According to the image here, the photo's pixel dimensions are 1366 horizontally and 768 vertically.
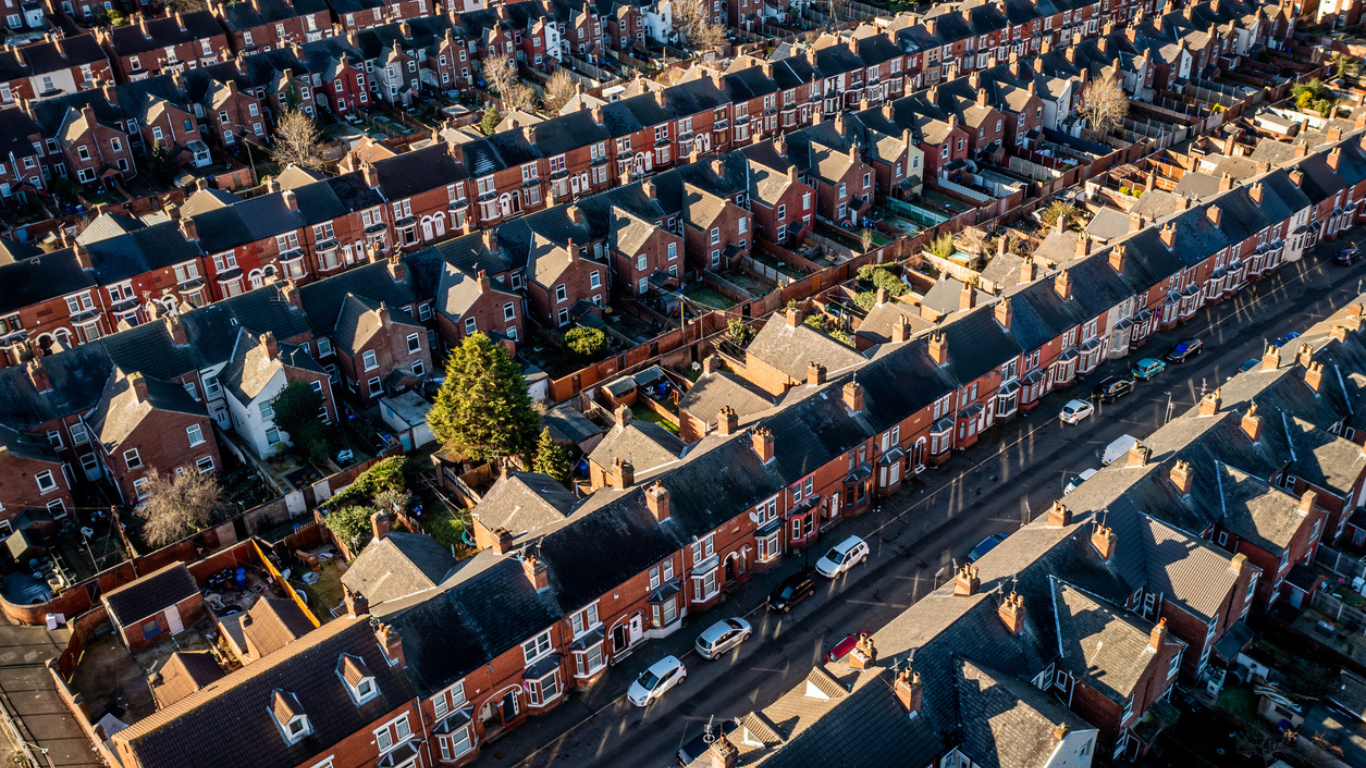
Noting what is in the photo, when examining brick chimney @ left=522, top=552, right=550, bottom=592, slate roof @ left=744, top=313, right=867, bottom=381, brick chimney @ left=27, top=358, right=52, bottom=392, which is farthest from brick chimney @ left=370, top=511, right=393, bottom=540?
A: brick chimney @ left=27, top=358, right=52, bottom=392

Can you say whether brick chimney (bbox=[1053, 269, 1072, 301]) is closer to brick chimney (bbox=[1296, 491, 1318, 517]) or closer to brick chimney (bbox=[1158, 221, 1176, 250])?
brick chimney (bbox=[1158, 221, 1176, 250])

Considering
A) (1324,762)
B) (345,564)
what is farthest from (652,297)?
(1324,762)

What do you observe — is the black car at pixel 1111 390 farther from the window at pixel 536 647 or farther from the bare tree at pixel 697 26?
the bare tree at pixel 697 26

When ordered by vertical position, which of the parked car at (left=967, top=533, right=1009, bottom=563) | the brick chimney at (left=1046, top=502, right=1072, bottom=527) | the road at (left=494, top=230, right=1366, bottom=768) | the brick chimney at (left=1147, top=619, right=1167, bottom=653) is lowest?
the road at (left=494, top=230, right=1366, bottom=768)

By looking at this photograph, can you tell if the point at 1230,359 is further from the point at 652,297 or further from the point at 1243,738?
the point at 652,297

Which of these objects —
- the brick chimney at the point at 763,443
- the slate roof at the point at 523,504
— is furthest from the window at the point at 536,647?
the brick chimney at the point at 763,443

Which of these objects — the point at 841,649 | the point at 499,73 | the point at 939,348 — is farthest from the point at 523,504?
the point at 499,73

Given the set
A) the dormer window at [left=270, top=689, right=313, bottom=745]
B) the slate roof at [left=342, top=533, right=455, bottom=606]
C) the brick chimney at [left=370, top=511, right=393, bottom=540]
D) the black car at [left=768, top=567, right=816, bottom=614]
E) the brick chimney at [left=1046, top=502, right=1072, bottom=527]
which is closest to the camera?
the dormer window at [left=270, top=689, right=313, bottom=745]
